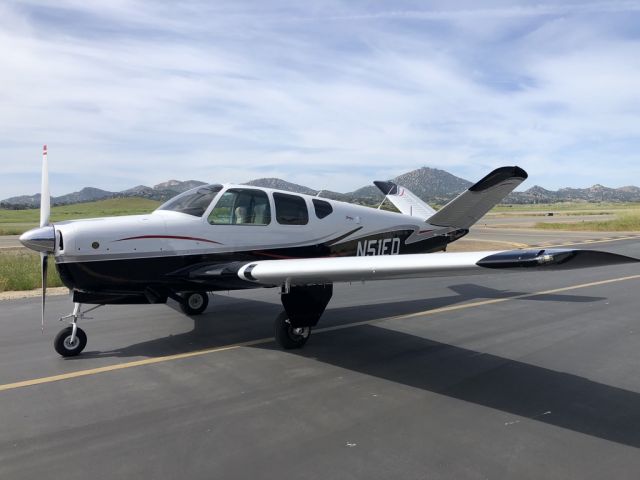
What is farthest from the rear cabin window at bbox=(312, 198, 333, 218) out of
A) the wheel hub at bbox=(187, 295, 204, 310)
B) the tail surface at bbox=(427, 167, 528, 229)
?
the wheel hub at bbox=(187, 295, 204, 310)

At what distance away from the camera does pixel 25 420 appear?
4215 mm

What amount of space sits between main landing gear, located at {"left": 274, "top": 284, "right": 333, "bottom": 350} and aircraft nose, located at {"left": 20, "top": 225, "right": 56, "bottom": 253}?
285 cm

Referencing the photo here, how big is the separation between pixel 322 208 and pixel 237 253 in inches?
68.7

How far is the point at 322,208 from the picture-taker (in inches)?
311

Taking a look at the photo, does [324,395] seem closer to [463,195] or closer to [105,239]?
[105,239]

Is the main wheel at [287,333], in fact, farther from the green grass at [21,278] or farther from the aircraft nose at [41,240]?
the green grass at [21,278]

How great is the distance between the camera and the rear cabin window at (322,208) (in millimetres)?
7805

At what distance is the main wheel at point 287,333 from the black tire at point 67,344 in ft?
8.20

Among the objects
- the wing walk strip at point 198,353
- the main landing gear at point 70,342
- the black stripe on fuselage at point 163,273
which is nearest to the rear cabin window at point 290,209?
the black stripe on fuselage at point 163,273

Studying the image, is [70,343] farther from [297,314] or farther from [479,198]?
[479,198]

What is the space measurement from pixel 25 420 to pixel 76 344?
1946mm

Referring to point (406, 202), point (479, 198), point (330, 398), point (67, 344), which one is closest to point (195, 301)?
point (67, 344)

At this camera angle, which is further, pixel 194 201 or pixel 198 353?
pixel 194 201

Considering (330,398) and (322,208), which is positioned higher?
(322,208)
